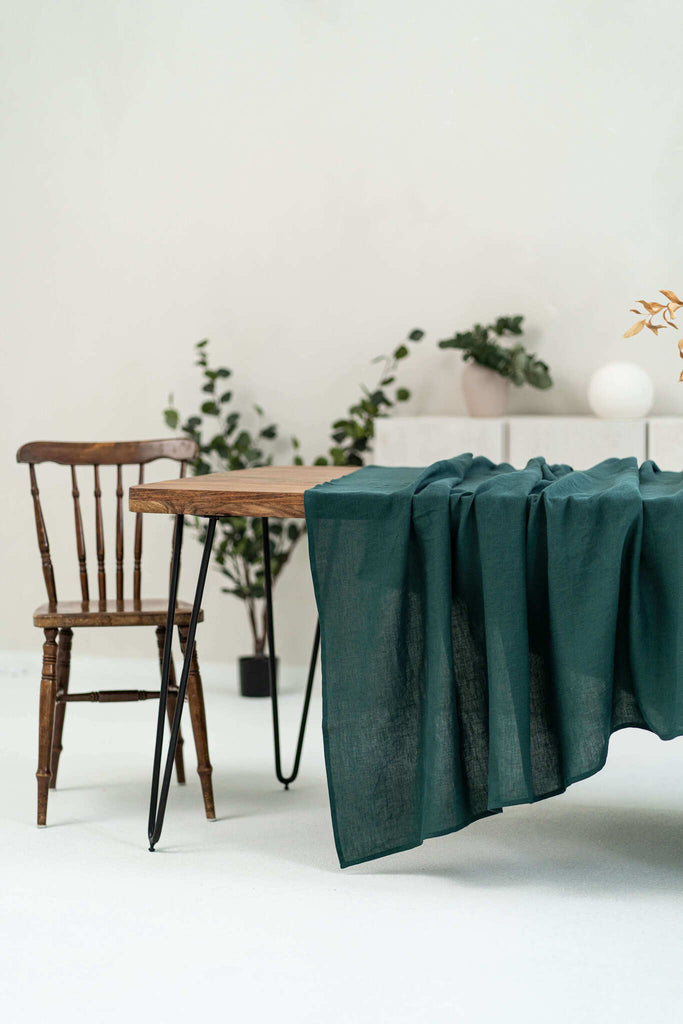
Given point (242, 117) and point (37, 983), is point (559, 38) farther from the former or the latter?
point (37, 983)

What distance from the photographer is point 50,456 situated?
2795mm

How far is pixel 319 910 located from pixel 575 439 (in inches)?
81.8

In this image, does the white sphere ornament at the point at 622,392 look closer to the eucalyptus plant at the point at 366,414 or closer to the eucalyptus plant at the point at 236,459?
the eucalyptus plant at the point at 366,414

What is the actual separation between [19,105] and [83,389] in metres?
1.18

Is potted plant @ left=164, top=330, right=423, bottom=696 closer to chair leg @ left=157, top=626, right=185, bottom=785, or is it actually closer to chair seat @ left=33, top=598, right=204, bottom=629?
chair leg @ left=157, top=626, right=185, bottom=785

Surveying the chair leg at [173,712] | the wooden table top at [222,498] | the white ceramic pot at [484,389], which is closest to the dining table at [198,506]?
the wooden table top at [222,498]

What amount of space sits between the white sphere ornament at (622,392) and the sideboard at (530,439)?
0.22ft

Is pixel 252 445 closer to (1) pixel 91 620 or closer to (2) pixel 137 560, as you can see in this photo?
(2) pixel 137 560

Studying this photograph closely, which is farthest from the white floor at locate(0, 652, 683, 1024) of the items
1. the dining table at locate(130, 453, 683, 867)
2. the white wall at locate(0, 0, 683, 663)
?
the white wall at locate(0, 0, 683, 663)

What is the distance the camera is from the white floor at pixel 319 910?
1.66m

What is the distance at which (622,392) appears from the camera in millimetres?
3664

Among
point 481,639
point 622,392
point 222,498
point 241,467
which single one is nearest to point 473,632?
point 481,639

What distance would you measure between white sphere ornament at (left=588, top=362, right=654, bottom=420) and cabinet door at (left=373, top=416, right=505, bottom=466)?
0.34 metres

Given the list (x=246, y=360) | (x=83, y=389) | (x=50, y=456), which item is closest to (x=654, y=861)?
(x=50, y=456)
